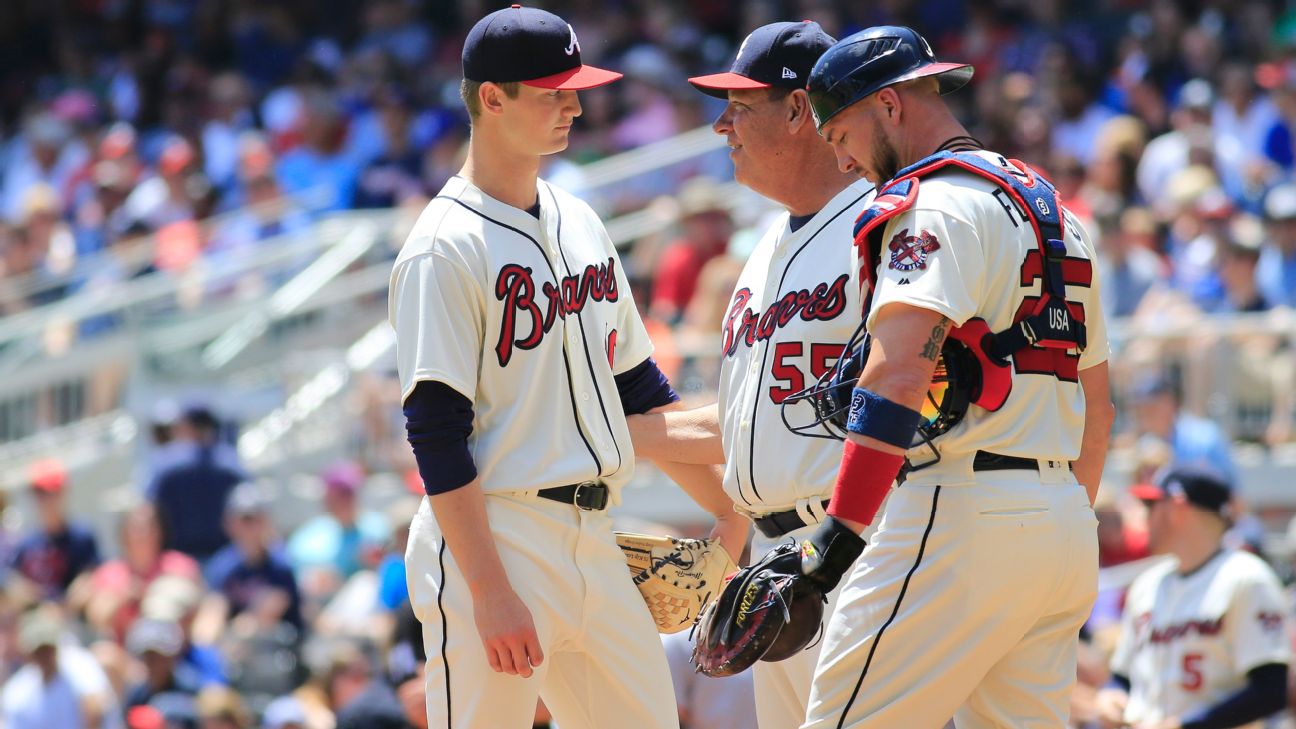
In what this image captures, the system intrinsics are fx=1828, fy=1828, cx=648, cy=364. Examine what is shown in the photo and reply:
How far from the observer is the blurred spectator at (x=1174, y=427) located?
8.59 m

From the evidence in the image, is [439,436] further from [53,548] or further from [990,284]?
[53,548]

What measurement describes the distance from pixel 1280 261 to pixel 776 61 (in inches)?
253

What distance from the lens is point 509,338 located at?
4.14m

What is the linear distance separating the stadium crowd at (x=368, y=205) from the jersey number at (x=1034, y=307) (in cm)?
309

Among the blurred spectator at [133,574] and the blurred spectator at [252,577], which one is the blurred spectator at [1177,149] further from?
the blurred spectator at [133,574]

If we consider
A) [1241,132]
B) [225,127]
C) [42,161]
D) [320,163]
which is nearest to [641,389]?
[1241,132]

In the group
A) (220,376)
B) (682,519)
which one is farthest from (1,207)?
(682,519)

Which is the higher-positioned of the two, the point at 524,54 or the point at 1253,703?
the point at 524,54

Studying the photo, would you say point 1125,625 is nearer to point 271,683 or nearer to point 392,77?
point 271,683

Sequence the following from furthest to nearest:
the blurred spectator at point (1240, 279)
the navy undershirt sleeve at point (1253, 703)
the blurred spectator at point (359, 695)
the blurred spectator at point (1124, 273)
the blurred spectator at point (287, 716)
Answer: the blurred spectator at point (1124, 273) → the blurred spectator at point (1240, 279) → the blurred spectator at point (287, 716) → the blurred spectator at point (359, 695) → the navy undershirt sleeve at point (1253, 703)

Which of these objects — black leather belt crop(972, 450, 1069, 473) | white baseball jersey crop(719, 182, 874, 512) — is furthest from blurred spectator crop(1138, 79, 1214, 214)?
black leather belt crop(972, 450, 1069, 473)

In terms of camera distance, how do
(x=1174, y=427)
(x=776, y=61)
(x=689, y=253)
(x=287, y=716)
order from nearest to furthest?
(x=776, y=61) < (x=287, y=716) < (x=1174, y=427) < (x=689, y=253)

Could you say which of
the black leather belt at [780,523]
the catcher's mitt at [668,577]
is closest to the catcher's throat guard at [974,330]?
the black leather belt at [780,523]

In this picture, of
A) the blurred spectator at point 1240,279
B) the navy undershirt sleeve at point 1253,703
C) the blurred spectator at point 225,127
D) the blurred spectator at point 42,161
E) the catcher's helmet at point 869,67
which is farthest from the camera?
the blurred spectator at point 42,161
